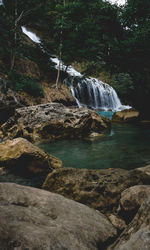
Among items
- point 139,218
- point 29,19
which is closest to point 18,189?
point 139,218

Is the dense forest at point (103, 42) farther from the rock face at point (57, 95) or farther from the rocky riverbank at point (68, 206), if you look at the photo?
the rocky riverbank at point (68, 206)

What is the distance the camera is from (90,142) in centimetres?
729

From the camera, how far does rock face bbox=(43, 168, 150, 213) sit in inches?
105

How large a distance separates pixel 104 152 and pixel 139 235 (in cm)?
505

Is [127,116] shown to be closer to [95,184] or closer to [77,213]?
[95,184]

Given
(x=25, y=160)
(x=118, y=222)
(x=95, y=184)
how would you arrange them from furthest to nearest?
(x=25, y=160) → (x=95, y=184) → (x=118, y=222)

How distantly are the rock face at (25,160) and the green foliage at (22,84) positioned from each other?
907 centimetres

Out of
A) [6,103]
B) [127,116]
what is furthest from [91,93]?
[6,103]

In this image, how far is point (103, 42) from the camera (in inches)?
368

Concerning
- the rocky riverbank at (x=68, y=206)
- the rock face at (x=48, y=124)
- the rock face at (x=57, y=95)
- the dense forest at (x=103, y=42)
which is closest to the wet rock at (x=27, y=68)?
the dense forest at (x=103, y=42)

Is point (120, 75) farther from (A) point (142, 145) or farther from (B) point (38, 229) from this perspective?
(B) point (38, 229)

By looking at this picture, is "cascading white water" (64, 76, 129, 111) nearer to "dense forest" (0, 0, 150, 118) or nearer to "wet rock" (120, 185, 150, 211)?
"dense forest" (0, 0, 150, 118)

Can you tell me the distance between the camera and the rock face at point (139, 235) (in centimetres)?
103

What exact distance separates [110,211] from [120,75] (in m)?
8.58
